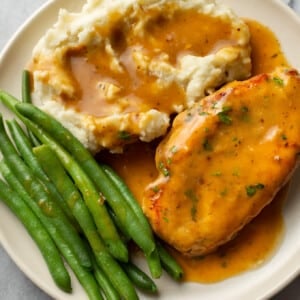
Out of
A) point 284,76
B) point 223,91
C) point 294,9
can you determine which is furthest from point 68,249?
point 294,9

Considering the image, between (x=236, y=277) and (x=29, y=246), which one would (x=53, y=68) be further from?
(x=236, y=277)

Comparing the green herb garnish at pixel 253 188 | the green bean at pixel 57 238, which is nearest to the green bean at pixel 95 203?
the green bean at pixel 57 238

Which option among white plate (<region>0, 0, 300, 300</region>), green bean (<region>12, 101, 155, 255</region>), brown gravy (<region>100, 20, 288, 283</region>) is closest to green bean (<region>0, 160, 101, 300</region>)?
white plate (<region>0, 0, 300, 300</region>)

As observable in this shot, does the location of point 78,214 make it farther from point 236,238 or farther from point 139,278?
point 236,238

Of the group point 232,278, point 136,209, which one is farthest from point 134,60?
point 232,278

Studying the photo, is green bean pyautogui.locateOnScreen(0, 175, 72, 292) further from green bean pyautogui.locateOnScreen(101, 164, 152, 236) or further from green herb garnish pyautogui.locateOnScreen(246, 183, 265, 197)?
green herb garnish pyautogui.locateOnScreen(246, 183, 265, 197)

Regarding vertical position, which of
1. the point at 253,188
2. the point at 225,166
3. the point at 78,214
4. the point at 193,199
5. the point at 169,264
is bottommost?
the point at 169,264

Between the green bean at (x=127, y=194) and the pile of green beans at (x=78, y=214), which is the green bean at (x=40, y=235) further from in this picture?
the green bean at (x=127, y=194)
